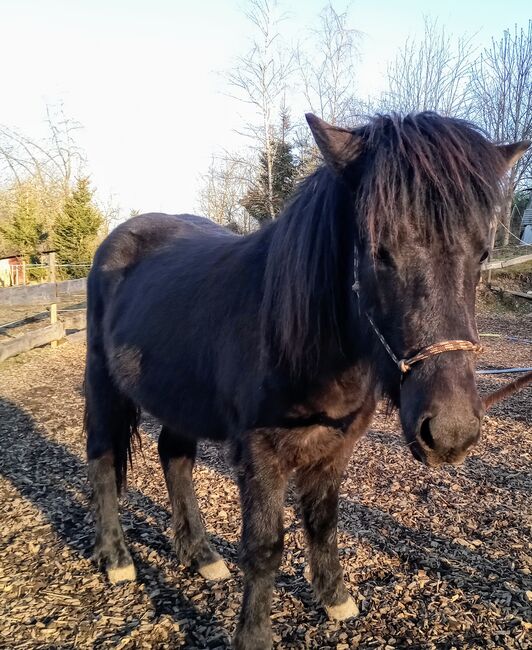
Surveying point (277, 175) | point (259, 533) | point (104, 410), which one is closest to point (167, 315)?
point (104, 410)

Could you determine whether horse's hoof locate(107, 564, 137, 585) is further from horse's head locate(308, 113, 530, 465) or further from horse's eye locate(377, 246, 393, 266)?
horse's eye locate(377, 246, 393, 266)

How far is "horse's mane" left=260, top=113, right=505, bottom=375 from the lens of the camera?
1.44 metres

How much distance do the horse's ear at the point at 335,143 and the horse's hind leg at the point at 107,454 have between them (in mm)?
2309

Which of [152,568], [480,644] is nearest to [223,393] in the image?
[152,568]

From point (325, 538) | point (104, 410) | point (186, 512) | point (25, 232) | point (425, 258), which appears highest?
point (25, 232)

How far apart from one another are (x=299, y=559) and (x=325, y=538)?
558 mm

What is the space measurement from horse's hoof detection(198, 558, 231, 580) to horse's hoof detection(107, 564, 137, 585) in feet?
1.35

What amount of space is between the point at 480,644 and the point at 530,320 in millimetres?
12710

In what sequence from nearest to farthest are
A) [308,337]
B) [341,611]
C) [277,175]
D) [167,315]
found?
[308,337] < [341,611] < [167,315] < [277,175]

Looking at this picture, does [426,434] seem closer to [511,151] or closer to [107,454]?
Result: [511,151]

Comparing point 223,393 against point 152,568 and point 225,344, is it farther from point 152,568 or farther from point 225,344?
point 152,568

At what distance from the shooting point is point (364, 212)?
150 cm

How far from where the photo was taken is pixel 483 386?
6.23 meters

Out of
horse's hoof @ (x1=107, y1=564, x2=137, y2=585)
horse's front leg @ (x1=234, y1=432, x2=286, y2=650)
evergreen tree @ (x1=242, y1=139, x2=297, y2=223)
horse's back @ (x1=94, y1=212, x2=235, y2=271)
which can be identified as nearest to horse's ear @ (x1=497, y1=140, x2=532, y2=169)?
Answer: horse's front leg @ (x1=234, y1=432, x2=286, y2=650)
